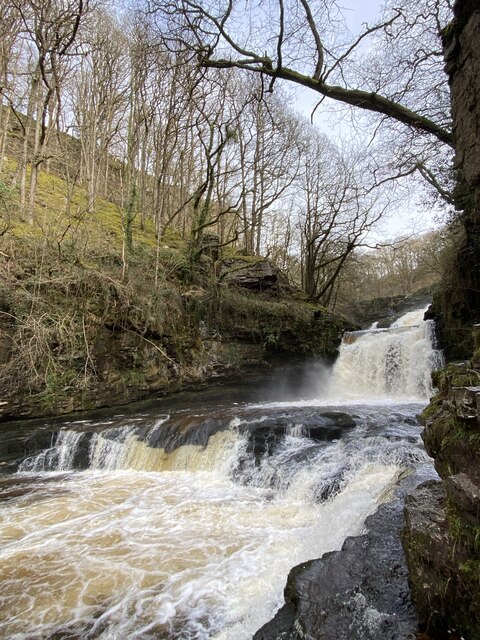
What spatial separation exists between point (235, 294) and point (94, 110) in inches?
444

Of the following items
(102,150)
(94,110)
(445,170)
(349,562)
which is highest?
(94,110)

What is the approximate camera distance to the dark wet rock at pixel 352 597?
2.45 m

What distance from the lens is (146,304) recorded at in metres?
11.0

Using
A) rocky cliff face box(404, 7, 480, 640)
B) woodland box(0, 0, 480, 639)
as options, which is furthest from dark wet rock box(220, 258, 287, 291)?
rocky cliff face box(404, 7, 480, 640)

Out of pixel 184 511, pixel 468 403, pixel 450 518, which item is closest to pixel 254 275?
pixel 184 511

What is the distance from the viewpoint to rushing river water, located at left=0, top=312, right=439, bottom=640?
3359 mm

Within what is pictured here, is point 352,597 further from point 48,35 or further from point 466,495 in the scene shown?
point 48,35

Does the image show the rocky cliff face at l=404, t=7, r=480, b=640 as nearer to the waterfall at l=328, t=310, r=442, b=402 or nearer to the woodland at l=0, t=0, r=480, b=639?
the woodland at l=0, t=0, r=480, b=639

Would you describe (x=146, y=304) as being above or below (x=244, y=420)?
above

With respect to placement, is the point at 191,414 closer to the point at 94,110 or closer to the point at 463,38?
the point at 463,38

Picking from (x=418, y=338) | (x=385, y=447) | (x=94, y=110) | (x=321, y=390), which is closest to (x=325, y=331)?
(x=321, y=390)

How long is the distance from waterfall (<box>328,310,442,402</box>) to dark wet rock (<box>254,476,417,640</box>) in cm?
834

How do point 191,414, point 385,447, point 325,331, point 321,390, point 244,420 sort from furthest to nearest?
point 325,331 < point 321,390 < point 191,414 < point 244,420 < point 385,447

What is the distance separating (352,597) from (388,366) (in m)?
10.5
